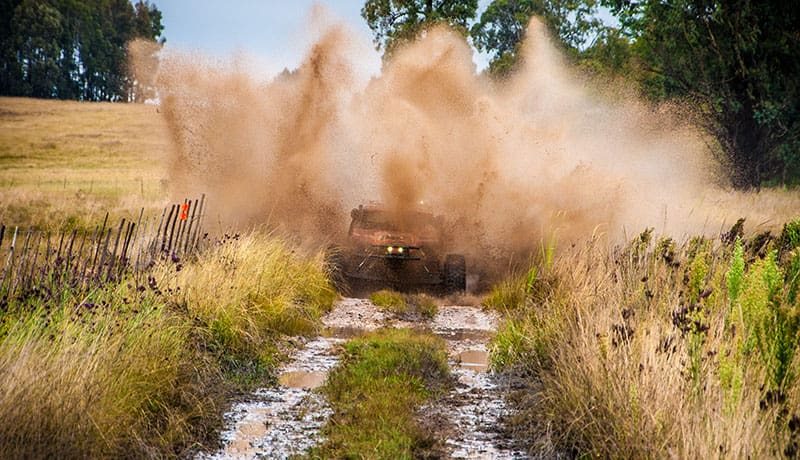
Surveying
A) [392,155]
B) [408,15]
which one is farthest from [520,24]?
[392,155]

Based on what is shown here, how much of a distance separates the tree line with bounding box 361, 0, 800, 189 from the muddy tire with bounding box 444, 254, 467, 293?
16487mm

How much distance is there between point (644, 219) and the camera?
1770cm

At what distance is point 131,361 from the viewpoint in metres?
5.43

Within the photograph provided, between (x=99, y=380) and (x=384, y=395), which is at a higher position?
(x=99, y=380)

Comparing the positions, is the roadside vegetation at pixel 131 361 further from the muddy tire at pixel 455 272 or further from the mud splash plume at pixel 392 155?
the mud splash plume at pixel 392 155

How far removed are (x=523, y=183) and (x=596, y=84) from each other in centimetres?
2380

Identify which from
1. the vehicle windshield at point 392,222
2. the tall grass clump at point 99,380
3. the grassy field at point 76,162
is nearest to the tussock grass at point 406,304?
the vehicle windshield at point 392,222

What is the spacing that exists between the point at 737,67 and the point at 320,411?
25046mm

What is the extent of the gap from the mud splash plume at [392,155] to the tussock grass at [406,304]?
4.07 meters

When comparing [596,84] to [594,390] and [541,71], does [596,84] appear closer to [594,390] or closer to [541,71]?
[541,71]

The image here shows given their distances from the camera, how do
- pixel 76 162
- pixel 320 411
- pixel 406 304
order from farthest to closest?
1. pixel 76 162
2. pixel 406 304
3. pixel 320 411

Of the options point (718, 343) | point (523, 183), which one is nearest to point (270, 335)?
point (718, 343)

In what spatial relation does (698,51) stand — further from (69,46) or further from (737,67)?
(69,46)

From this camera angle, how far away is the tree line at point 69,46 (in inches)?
2571
